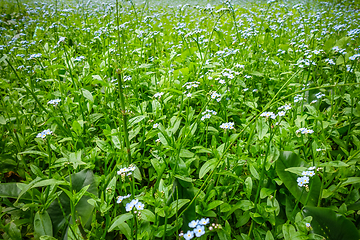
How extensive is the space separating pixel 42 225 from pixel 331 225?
5.31 ft

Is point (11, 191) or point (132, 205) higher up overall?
point (132, 205)

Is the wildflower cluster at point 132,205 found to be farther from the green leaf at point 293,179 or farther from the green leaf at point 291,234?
the green leaf at point 293,179

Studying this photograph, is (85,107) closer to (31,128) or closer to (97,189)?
(31,128)

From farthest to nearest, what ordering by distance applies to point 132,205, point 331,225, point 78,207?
1. point 78,207
2. point 331,225
3. point 132,205

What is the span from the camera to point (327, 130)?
77.8 inches

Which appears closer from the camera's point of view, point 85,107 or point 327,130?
point 327,130

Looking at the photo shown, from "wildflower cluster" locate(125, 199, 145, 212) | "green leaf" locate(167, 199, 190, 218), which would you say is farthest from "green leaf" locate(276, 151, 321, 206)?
"wildflower cluster" locate(125, 199, 145, 212)

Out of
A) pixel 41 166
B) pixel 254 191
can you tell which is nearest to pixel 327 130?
pixel 254 191

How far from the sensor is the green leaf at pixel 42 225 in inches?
50.4

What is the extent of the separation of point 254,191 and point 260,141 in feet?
1.13

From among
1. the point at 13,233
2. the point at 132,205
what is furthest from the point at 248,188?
the point at 13,233

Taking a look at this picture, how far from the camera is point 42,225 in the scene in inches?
50.9

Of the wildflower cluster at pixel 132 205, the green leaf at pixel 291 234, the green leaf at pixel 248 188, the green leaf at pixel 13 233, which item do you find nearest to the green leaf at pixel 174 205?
the wildflower cluster at pixel 132 205

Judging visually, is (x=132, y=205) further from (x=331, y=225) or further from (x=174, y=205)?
(x=331, y=225)
